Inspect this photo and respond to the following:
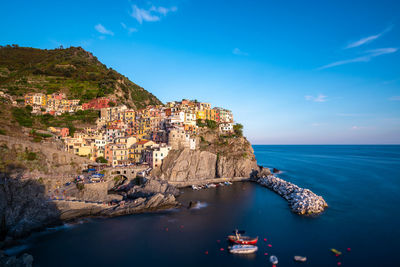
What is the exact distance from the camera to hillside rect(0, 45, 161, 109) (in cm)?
8512

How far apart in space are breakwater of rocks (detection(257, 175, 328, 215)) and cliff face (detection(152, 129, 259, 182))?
1258 centimetres

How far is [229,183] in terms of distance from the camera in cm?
5425

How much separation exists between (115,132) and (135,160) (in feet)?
46.5

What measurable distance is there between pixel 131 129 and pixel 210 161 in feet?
95.6

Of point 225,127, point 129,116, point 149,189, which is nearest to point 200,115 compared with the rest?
point 225,127

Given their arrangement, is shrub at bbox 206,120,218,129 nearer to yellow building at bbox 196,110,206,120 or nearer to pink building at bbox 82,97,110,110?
yellow building at bbox 196,110,206,120

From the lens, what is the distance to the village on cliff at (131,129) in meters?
54.3

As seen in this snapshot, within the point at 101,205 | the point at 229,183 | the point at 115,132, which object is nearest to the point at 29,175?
the point at 101,205

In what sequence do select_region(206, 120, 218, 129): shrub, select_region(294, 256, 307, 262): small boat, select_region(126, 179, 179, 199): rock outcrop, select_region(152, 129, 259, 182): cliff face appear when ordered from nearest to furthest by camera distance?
select_region(294, 256, 307, 262): small boat, select_region(126, 179, 179, 199): rock outcrop, select_region(152, 129, 259, 182): cliff face, select_region(206, 120, 218, 129): shrub

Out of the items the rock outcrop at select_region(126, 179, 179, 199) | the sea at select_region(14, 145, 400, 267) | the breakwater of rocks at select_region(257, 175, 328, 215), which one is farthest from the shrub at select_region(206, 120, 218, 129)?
the sea at select_region(14, 145, 400, 267)

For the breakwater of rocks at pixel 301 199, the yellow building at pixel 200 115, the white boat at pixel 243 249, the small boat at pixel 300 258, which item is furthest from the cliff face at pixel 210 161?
the small boat at pixel 300 258

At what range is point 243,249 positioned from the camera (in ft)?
78.0

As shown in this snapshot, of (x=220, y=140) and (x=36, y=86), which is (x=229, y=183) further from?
(x=36, y=86)

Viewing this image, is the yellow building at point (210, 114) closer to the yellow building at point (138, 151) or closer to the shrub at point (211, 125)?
the shrub at point (211, 125)
